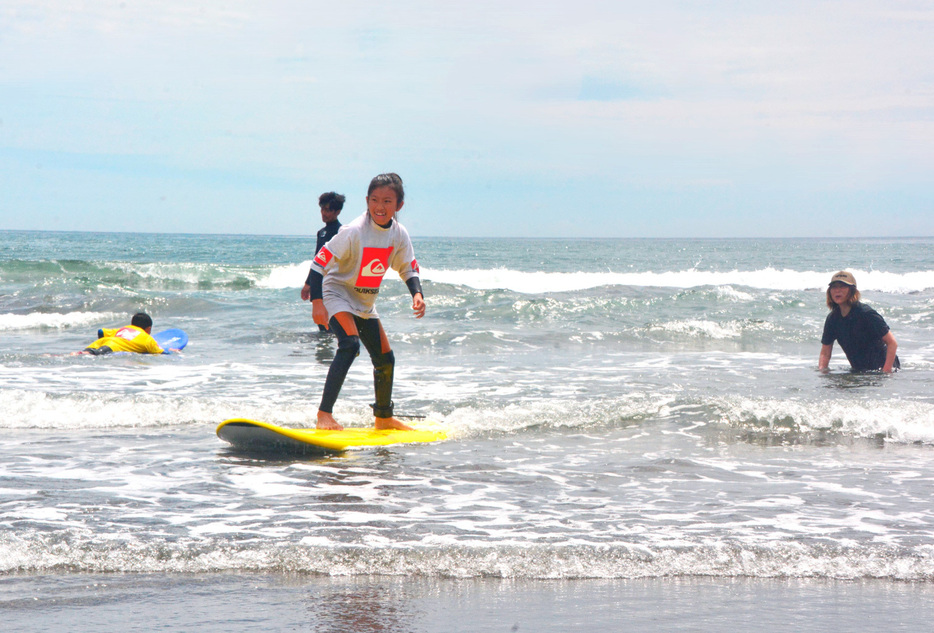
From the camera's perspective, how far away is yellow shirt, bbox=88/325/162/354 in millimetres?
10180

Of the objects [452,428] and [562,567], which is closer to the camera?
[562,567]

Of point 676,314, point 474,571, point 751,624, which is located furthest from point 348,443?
point 676,314

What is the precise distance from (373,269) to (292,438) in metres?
1.26

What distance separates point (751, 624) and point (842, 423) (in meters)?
3.97

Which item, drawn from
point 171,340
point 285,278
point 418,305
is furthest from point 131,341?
A: point 285,278

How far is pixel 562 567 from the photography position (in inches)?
138

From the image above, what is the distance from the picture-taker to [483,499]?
14.7 ft

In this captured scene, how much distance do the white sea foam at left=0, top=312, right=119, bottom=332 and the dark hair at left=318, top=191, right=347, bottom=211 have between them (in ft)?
24.7

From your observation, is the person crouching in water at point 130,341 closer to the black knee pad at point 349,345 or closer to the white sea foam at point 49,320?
the white sea foam at point 49,320

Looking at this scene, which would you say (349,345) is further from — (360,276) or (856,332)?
(856,332)

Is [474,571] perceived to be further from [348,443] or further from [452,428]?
[452,428]

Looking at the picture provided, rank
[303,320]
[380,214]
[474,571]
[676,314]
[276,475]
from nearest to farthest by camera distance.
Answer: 1. [474,571]
2. [276,475]
3. [380,214]
4. [303,320]
5. [676,314]

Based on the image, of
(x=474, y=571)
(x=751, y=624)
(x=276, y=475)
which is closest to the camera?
(x=751, y=624)

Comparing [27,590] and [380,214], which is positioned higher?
[380,214]
